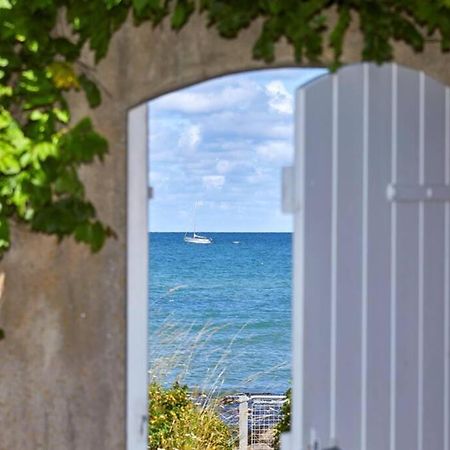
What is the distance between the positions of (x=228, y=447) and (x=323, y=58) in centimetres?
532

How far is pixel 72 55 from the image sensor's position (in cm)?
279

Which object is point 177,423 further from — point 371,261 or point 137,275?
point 371,261

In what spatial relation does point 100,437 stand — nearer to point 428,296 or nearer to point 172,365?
point 428,296

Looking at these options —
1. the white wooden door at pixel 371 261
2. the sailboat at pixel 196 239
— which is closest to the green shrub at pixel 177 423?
the white wooden door at pixel 371 261

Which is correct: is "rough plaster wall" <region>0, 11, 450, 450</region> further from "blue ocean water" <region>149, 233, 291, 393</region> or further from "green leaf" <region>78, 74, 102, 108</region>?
"blue ocean water" <region>149, 233, 291, 393</region>

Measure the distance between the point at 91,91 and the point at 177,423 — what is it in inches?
179

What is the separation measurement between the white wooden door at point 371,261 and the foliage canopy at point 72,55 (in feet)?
0.56

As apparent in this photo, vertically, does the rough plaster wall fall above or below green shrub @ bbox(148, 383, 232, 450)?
above

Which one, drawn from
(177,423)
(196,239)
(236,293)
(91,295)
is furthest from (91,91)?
(196,239)

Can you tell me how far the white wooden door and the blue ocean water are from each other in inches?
739

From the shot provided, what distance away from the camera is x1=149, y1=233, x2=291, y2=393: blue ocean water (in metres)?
26.7

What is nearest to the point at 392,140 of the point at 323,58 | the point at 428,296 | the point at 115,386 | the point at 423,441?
the point at 323,58

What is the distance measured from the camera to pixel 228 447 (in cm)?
751

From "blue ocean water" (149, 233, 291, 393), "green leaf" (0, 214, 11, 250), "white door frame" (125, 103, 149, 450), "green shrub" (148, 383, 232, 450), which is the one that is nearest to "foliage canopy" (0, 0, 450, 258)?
"green leaf" (0, 214, 11, 250)
